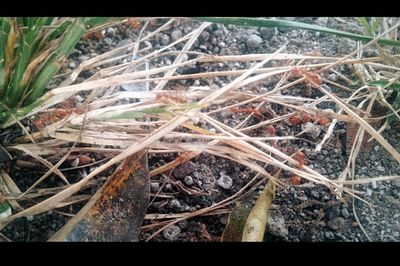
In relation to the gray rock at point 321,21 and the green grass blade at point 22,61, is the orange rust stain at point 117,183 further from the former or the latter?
the gray rock at point 321,21

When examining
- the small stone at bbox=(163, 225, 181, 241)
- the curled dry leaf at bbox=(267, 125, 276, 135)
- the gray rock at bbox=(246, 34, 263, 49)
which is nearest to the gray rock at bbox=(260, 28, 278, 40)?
the gray rock at bbox=(246, 34, 263, 49)

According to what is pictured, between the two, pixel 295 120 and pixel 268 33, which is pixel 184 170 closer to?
pixel 295 120

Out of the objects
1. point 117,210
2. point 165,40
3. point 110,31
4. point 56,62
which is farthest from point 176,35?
point 117,210

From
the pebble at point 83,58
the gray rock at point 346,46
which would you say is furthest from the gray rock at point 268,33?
the pebble at point 83,58

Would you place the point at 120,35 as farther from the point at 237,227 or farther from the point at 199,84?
the point at 237,227

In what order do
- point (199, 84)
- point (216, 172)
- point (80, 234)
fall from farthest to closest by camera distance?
point (199, 84), point (216, 172), point (80, 234)
